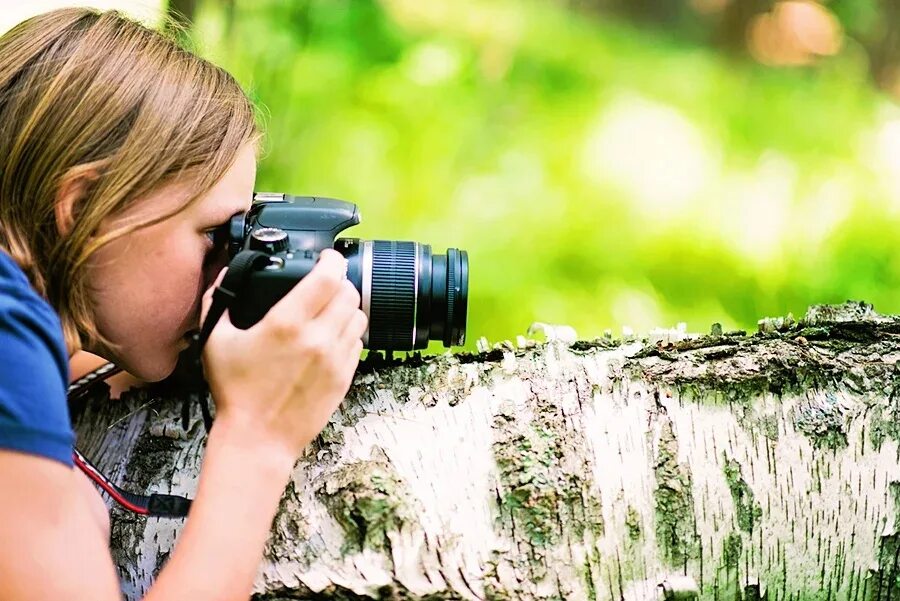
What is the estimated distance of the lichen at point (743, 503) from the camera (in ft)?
2.92

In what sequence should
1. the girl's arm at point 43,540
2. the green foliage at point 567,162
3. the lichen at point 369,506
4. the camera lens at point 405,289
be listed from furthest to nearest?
the green foliage at point 567,162 → the camera lens at point 405,289 → the lichen at point 369,506 → the girl's arm at point 43,540

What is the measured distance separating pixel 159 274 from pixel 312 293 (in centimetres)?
18

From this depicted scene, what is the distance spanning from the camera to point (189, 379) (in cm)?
105

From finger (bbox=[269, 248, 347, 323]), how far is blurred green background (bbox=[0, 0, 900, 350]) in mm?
1177

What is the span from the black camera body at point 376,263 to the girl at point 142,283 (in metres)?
0.04

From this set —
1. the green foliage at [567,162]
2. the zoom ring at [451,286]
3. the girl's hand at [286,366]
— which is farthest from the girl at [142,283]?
the green foliage at [567,162]

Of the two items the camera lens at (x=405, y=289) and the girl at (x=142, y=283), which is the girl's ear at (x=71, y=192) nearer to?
the girl at (x=142, y=283)

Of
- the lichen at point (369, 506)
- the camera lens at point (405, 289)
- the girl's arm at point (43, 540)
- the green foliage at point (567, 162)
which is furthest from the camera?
the green foliage at point (567, 162)

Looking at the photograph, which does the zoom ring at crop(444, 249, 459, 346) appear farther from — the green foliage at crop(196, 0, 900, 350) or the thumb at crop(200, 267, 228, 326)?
the green foliage at crop(196, 0, 900, 350)

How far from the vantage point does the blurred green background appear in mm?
2172

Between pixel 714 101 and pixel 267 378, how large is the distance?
214cm

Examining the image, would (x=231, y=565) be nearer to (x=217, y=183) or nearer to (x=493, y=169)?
(x=217, y=183)

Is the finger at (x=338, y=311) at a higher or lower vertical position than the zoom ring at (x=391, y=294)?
lower

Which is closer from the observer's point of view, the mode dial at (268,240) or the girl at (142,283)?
the girl at (142,283)
